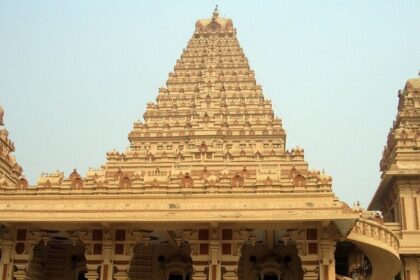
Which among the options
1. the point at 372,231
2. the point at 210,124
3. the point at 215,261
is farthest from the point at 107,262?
the point at 210,124

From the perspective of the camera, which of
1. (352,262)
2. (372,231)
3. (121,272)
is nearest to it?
(121,272)

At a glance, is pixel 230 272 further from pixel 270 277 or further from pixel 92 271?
pixel 92 271

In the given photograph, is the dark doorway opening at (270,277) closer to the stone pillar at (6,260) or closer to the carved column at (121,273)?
the carved column at (121,273)

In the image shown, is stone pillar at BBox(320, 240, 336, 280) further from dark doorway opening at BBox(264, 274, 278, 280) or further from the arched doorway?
the arched doorway

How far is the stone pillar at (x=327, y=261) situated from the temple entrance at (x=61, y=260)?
1010 cm

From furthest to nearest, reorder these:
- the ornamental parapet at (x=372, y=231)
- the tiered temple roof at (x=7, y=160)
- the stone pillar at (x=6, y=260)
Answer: the tiered temple roof at (x=7, y=160)
the ornamental parapet at (x=372, y=231)
the stone pillar at (x=6, y=260)

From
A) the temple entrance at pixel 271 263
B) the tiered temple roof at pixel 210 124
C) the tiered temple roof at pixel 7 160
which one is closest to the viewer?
the temple entrance at pixel 271 263

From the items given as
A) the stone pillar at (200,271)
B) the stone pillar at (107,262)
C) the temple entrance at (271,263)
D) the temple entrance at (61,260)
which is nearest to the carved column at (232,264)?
the stone pillar at (200,271)

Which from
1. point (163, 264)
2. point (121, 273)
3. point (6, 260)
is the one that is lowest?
point (121, 273)

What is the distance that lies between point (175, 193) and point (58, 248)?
6479 mm

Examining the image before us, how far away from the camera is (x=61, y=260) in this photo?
2523 cm

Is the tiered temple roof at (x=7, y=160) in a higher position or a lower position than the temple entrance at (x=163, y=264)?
higher

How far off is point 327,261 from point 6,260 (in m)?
11.7

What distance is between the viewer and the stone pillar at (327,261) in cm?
2091
